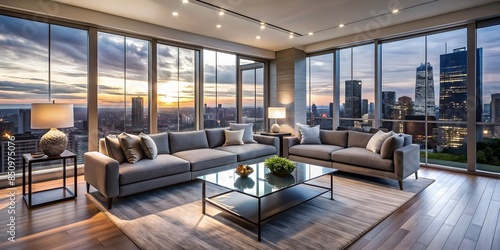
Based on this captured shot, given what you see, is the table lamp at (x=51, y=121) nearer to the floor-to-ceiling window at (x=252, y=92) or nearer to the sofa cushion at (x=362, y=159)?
the sofa cushion at (x=362, y=159)

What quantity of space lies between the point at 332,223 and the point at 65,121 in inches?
137

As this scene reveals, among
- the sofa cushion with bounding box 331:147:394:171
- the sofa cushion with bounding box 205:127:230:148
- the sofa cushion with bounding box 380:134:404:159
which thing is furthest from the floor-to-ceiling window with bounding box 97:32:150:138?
the sofa cushion with bounding box 380:134:404:159

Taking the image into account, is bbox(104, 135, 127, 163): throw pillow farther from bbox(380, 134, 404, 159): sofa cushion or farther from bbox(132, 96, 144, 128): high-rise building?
bbox(380, 134, 404, 159): sofa cushion

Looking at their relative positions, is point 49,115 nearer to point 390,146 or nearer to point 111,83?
point 111,83

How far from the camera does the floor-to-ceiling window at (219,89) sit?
→ 627cm

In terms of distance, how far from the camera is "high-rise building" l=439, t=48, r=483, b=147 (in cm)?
485

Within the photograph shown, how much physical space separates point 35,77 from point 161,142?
225 cm

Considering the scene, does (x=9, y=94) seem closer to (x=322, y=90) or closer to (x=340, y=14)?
(x=340, y=14)

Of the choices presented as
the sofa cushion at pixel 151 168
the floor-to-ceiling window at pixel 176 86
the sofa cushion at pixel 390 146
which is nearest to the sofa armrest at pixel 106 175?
the sofa cushion at pixel 151 168

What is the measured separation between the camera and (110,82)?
4.90 meters

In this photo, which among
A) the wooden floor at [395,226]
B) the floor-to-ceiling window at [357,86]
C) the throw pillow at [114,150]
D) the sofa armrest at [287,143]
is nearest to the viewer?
the wooden floor at [395,226]

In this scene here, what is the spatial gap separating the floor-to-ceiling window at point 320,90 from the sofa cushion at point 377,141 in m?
2.38

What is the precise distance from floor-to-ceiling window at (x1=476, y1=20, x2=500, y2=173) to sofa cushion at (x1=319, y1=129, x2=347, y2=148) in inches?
91.2

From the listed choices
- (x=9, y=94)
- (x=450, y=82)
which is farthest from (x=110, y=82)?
(x=450, y=82)
